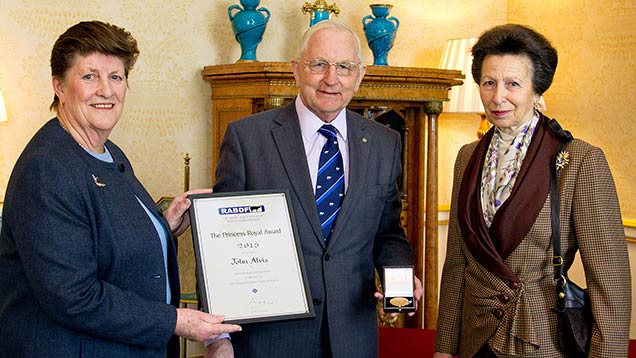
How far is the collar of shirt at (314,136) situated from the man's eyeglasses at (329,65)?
125 millimetres

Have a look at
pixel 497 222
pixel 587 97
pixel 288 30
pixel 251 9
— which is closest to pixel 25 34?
pixel 251 9

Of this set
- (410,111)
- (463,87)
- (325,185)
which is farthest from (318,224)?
(463,87)

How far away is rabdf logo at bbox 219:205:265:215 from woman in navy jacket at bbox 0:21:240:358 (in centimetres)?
20

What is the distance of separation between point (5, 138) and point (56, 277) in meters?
2.36

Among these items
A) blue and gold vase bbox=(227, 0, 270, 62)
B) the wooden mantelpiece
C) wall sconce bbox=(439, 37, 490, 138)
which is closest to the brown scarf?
the wooden mantelpiece

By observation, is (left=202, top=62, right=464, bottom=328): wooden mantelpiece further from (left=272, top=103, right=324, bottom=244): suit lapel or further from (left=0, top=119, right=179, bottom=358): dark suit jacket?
(left=0, top=119, right=179, bottom=358): dark suit jacket

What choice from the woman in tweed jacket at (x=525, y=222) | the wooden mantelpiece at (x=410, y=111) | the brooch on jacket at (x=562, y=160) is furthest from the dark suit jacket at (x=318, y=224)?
the wooden mantelpiece at (x=410, y=111)

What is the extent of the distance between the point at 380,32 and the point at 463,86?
27.8 inches

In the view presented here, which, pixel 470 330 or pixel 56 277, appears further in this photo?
pixel 470 330

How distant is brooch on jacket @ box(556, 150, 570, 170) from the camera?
2.28m

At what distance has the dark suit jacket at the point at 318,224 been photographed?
7.97 feet

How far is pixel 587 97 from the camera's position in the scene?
4848mm

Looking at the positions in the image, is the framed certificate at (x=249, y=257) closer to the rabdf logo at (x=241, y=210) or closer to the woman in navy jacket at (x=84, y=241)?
the rabdf logo at (x=241, y=210)

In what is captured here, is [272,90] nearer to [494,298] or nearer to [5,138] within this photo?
[5,138]
